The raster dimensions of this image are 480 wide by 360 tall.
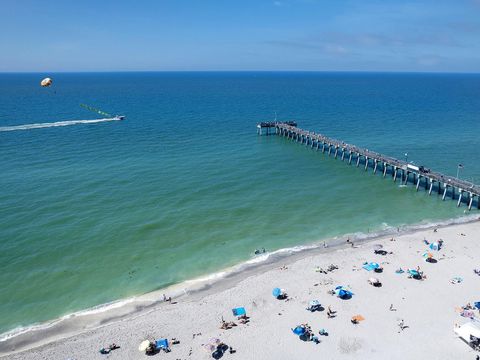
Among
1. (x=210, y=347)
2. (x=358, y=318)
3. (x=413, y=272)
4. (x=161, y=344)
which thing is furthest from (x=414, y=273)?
(x=161, y=344)

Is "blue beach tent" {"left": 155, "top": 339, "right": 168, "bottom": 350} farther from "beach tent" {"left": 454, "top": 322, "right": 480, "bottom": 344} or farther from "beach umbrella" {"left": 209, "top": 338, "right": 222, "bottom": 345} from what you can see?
"beach tent" {"left": 454, "top": 322, "right": 480, "bottom": 344}

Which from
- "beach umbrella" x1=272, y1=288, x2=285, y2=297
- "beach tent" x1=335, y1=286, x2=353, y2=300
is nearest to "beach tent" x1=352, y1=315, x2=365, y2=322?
"beach tent" x1=335, y1=286, x2=353, y2=300

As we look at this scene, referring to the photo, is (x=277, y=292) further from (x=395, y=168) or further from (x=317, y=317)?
(x=395, y=168)

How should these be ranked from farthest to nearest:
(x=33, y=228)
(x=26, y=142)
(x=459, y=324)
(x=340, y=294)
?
(x=26, y=142)
(x=33, y=228)
(x=340, y=294)
(x=459, y=324)

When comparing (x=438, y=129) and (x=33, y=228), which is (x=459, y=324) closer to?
(x=33, y=228)

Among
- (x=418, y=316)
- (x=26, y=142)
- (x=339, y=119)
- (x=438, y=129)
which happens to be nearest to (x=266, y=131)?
(x=339, y=119)
